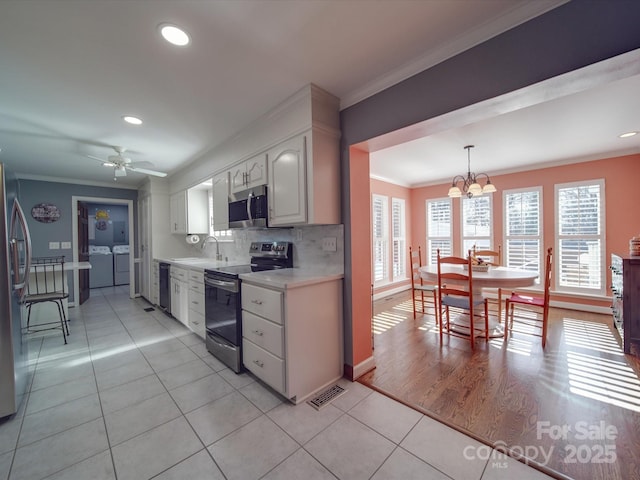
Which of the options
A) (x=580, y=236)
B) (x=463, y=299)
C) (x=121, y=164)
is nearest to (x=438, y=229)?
(x=580, y=236)

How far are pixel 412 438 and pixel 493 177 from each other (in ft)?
15.9

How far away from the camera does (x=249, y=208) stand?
8.52ft

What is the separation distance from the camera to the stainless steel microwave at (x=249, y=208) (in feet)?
8.16

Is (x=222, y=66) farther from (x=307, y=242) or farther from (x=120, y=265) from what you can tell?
(x=120, y=265)

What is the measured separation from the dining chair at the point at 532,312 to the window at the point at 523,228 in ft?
2.78

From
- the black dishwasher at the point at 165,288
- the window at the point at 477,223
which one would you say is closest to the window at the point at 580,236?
the window at the point at 477,223

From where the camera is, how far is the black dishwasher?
394 cm

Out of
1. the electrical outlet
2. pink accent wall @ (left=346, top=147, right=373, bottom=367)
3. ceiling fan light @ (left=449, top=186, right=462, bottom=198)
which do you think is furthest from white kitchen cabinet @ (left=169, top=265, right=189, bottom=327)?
ceiling fan light @ (left=449, top=186, right=462, bottom=198)

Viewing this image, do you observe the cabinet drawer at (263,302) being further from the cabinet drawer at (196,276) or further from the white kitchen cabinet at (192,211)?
the white kitchen cabinet at (192,211)

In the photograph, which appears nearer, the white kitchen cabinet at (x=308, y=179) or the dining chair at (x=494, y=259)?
the white kitchen cabinet at (x=308, y=179)

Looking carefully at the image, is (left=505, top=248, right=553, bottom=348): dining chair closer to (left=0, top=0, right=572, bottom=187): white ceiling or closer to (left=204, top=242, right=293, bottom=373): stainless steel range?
(left=0, top=0, right=572, bottom=187): white ceiling

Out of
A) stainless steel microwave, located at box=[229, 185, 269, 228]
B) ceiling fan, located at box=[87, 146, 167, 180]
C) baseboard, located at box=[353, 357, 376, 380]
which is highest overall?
ceiling fan, located at box=[87, 146, 167, 180]

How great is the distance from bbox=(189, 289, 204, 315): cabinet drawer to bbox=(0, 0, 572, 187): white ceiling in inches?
76.6

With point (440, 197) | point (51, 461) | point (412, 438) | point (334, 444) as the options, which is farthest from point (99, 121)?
point (440, 197)
